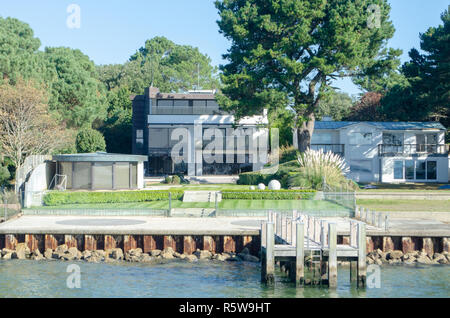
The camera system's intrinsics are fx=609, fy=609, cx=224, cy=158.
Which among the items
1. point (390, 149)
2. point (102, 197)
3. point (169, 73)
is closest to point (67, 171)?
point (102, 197)

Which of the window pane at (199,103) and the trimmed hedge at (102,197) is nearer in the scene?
the trimmed hedge at (102,197)

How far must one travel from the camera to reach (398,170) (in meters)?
61.2

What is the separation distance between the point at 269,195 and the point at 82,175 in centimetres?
1476

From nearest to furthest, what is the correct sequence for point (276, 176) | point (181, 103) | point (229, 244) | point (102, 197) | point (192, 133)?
point (229, 244) → point (102, 197) → point (276, 176) → point (192, 133) → point (181, 103)

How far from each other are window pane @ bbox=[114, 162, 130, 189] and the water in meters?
18.9

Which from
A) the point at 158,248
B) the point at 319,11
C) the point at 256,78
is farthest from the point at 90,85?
the point at 158,248

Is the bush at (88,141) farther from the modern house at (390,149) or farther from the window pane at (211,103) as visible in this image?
the modern house at (390,149)

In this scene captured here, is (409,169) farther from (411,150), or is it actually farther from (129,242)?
(129,242)

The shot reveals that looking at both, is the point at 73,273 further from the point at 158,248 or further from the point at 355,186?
the point at 355,186

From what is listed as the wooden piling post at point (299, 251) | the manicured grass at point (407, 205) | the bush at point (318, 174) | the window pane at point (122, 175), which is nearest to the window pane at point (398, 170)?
the manicured grass at point (407, 205)

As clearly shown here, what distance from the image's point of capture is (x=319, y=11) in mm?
49812

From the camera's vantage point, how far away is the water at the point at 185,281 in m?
21.6

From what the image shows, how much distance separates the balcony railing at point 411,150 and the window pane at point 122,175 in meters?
27.7

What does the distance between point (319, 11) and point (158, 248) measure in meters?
29.3
